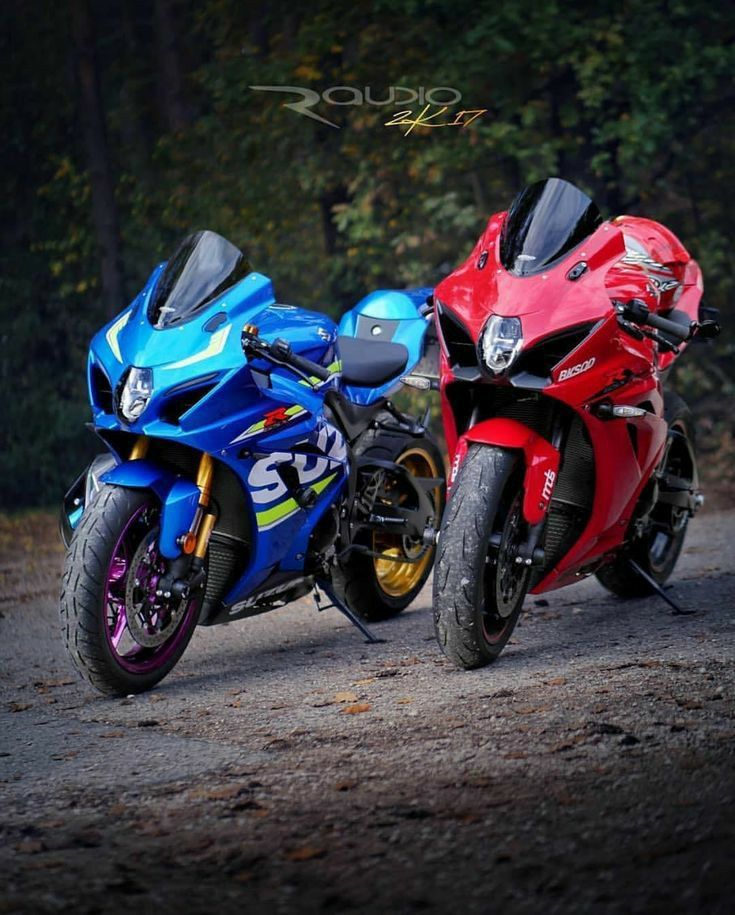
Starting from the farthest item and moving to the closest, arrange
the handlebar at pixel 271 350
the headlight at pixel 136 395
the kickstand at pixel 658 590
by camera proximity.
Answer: the kickstand at pixel 658 590 < the handlebar at pixel 271 350 < the headlight at pixel 136 395

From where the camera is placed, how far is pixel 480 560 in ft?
17.3

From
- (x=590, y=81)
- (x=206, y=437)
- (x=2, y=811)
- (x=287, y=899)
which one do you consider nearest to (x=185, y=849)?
(x=287, y=899)

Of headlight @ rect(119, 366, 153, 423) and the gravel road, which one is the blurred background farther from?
headlight @ rect(119, 366, 153, 423)

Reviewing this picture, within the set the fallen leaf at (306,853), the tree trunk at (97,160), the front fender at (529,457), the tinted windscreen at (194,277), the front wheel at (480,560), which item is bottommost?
the fallen leaf at (306,853)

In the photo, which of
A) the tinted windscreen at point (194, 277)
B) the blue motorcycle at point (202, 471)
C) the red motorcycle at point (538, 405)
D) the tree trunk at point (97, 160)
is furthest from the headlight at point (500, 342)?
the tree trunk at point (97, 160)

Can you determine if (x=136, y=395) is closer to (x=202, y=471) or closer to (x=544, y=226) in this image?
(x=202, y=471)

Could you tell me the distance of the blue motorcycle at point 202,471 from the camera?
539cm

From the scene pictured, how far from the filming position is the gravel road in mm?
3221

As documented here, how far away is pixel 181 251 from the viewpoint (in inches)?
232

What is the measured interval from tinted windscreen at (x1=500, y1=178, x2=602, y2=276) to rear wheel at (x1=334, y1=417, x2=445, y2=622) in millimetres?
1495

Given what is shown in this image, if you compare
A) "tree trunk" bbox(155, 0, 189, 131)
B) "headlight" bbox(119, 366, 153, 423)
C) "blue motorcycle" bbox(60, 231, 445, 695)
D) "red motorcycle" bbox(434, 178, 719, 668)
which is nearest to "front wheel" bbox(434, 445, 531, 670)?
"red motorcycle" bbox(434, 178, 719, 668)

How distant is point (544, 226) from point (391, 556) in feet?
6.15

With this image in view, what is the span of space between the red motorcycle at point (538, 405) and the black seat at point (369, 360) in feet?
3.51

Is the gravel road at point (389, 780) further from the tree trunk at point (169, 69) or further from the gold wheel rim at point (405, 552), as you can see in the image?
the tree trunk at point (169, 69)
